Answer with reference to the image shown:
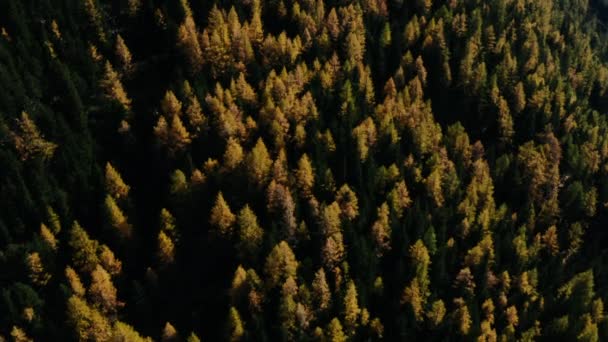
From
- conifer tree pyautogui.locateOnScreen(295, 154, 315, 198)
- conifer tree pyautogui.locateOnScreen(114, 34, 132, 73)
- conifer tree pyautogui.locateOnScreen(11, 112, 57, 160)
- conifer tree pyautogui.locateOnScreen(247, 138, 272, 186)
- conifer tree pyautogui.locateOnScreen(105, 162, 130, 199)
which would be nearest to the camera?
conifer tree pyautogui.locateOnScreen(105, 162, 130, 199)

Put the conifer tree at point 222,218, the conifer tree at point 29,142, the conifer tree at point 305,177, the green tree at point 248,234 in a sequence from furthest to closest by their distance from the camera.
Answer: the conifer tree at point 305,177
the conifer tree at point 29,142
the conifer tree at point 222,218
the green tree at point 248,234

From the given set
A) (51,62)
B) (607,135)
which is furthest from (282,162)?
(607,135)

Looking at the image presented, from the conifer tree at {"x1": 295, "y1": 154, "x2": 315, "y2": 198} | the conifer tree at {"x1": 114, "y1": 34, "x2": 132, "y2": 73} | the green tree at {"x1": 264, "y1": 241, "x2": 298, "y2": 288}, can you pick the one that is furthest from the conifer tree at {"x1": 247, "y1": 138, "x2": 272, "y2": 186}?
the conifer tree at {"x1": 114, "y1": 34, "x2": 132, "y2": 73}

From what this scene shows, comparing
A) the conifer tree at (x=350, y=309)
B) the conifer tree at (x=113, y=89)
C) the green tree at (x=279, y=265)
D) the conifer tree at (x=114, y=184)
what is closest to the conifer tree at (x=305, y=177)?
the green tree at (x=279, y=265)

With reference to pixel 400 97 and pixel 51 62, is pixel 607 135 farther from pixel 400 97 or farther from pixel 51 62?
pixel 51 62

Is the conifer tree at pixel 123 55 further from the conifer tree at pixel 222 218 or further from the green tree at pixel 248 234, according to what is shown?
the green tree at pixel 248 234

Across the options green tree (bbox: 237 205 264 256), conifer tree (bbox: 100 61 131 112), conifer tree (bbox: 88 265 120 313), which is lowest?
conifer tree (bbox: 88 265 120 313)

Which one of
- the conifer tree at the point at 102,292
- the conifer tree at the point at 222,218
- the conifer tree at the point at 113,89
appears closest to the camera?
the conifer tree at the point at 102,292

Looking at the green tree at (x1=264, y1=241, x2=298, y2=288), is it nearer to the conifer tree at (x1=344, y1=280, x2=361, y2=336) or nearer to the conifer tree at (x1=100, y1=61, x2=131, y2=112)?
the conifer tree at (x1=344, y1=280, x2=361, y2=336)
